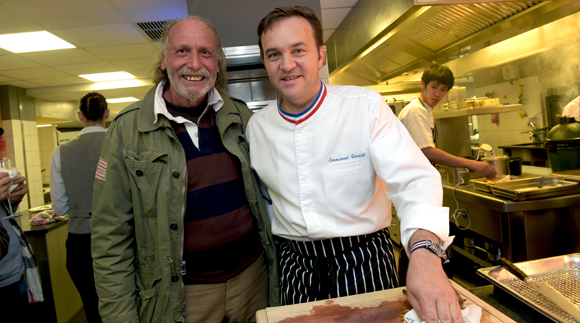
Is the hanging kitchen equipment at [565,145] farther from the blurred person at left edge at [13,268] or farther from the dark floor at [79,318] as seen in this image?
the dark floor at [79,318]

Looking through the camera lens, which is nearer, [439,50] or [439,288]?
[439,288]

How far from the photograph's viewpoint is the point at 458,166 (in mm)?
2684

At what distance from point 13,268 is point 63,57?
4268mm

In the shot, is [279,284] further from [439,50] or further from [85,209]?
[439,50]

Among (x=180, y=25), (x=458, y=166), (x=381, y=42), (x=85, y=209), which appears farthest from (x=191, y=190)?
(x=381, y=42)

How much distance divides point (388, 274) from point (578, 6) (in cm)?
209

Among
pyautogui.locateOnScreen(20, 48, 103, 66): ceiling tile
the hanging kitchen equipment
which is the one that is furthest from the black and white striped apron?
pyautogui.locateOnScreen(20, 48, 103, 66): ceiling tile

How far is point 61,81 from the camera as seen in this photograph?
6.45 metres

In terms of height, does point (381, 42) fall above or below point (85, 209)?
above

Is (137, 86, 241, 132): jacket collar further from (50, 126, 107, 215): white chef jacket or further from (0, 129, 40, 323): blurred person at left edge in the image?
(50, 126, 107, 215): white chef jacket

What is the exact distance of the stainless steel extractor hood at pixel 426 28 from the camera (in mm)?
2186

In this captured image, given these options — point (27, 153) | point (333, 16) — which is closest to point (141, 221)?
point (333, 16)

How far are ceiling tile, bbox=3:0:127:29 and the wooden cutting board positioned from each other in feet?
11.4

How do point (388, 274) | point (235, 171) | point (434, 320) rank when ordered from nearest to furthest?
point (434, 320), point (388, 274), point (235, 171)
